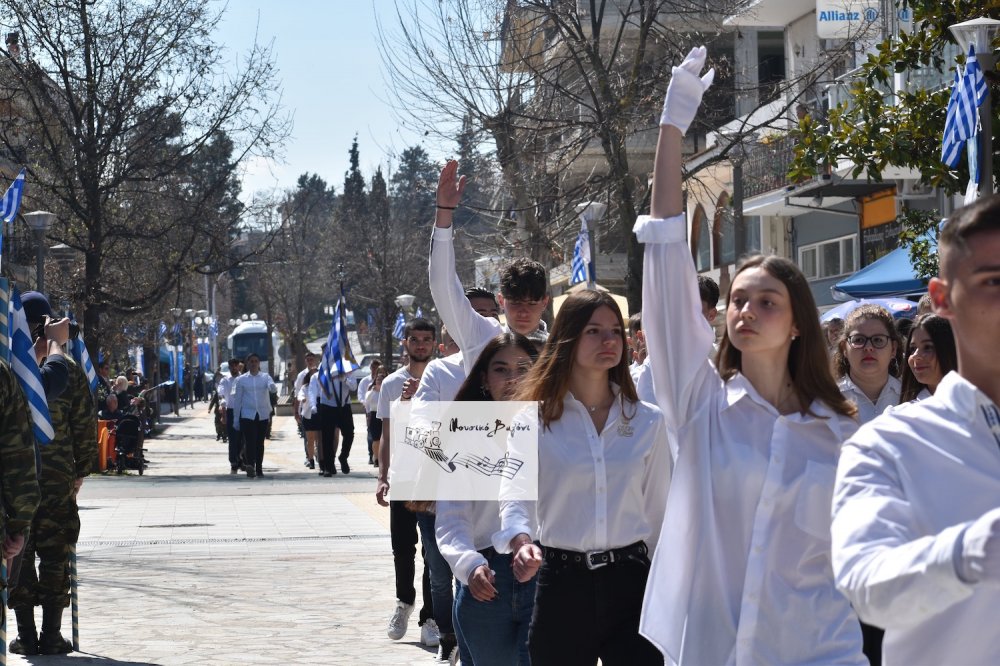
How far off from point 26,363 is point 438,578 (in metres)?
2.60

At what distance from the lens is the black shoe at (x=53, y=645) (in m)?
9.08

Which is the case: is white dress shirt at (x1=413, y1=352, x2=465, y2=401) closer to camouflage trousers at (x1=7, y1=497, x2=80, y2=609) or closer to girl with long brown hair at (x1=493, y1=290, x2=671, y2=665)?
girl with long brown hair at (x1=493, y1=290, x2=671, y2=665)

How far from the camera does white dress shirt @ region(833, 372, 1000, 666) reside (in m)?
2.36

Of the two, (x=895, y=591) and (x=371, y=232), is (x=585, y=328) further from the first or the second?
(x=371, y=232)

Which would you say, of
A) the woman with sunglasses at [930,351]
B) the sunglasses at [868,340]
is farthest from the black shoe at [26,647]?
the woman with sunglasses at [930,351]

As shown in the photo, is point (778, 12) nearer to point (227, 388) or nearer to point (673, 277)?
point (227, 388)

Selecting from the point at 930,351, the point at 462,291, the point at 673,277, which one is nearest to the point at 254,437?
the point at 462,291

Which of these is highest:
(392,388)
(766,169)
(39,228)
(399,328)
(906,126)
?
(766,169)

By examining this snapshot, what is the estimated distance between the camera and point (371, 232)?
67.9m

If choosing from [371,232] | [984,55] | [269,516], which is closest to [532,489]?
[984,55]

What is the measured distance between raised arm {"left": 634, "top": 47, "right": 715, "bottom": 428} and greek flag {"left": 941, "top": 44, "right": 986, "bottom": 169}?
869 cm

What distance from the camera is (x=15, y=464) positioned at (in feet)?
20.5

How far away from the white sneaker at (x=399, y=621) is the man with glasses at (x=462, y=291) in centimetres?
288

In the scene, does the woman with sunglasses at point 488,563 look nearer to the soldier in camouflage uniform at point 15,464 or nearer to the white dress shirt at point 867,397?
the soldier in camouflage uniform at point 15,464
